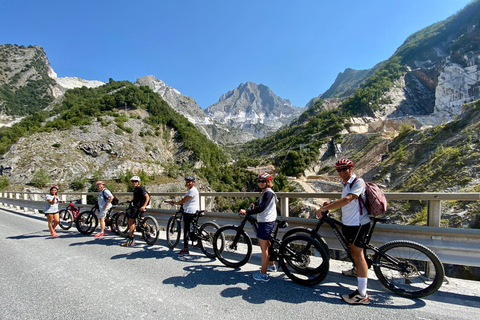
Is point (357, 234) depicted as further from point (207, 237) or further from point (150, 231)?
point (150, 231)

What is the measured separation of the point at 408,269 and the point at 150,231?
240 inches

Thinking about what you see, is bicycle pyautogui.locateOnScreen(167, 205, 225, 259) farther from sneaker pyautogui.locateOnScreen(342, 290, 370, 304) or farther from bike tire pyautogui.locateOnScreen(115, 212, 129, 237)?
sneaker pyautogui.locateOnScreen(342, 290, 370, 304)

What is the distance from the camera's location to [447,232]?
11.3 feet

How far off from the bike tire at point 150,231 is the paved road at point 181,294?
1.12 m

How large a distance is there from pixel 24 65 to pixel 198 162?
164 metres

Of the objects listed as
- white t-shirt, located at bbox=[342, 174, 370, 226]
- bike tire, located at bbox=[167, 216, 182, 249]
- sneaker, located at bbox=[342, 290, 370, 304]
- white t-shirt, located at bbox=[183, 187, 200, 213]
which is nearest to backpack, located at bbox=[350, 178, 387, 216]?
white t-shirt, located at bbox=[342, 174, 370, 226]

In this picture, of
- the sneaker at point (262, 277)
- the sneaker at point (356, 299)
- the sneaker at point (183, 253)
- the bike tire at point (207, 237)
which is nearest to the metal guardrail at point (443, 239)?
the sneaker at point (356, 299)

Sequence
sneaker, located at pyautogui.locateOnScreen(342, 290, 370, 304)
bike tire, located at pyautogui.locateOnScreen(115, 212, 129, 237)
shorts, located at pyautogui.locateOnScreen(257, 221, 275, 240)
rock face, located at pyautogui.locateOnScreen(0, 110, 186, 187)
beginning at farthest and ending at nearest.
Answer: rock face, located at pyautogui.locateOnScreen(0, 110, 186, 187), bike tire, located at pyautogui.locateOnScreen(115, 212, 129, 237), shorts, located at pyautogui.locateOnScreen(257, 221, 275, 240), sneaker, located at pyautogui.locateOnScreen(342, 290, 370, 304)

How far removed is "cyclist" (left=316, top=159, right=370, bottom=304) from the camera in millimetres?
3139

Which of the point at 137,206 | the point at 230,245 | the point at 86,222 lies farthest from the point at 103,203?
the point at 230,245

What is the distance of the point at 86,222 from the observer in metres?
8.27

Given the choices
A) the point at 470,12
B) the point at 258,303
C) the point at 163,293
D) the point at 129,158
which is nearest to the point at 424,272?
the point at 258,303

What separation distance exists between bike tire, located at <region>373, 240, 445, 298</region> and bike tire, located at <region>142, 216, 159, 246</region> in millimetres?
5435

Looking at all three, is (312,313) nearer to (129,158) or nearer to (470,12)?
(129,158)
